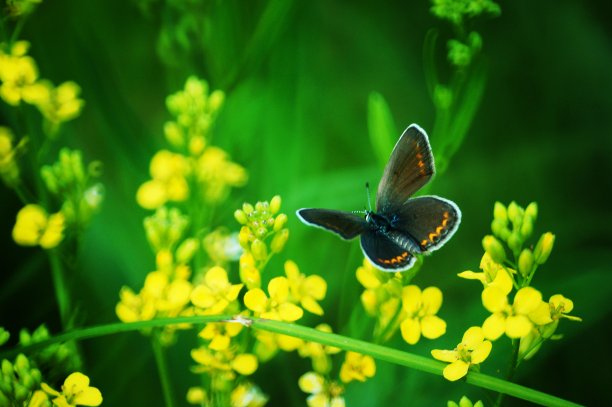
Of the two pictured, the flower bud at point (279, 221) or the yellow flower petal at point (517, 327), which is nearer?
the yellow flower petal at point (517, 327)

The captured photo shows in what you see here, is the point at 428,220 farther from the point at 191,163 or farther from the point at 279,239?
the point at 191,163

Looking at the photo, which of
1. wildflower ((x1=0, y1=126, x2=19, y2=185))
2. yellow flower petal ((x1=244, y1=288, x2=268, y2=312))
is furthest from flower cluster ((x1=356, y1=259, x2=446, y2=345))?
wildflower ((x1=0, y1=126, x2=19, y2=185))

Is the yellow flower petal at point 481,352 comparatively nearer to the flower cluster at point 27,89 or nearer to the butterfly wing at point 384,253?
the butterfly wing at point 384,253

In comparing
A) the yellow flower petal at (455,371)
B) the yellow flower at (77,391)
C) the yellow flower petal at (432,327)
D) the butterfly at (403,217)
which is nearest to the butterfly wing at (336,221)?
the butterfly at (403,217)

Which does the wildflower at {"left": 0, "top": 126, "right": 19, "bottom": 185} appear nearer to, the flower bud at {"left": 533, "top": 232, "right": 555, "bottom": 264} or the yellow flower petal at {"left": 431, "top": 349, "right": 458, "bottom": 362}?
the yellow flower petal at {"left": 431, "top": 349, "right": 458, "bottom": 362}

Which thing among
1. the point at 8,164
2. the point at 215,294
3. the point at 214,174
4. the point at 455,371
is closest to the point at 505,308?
the point at 455,371
